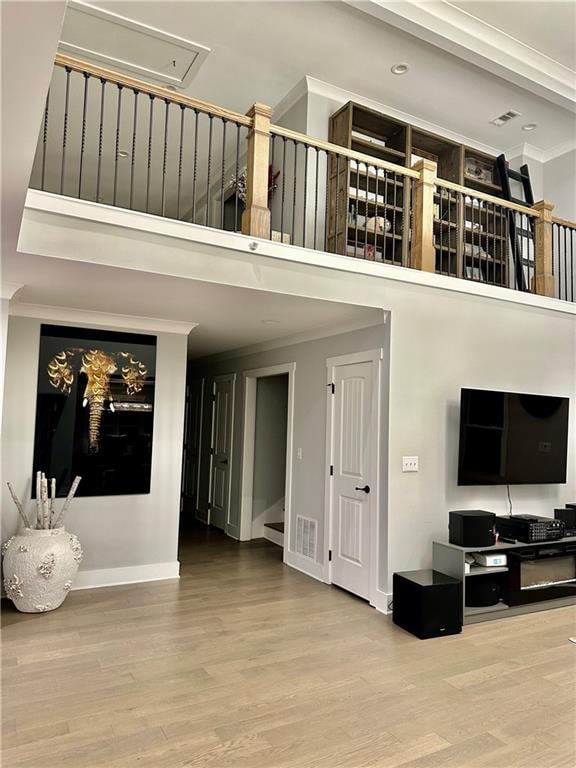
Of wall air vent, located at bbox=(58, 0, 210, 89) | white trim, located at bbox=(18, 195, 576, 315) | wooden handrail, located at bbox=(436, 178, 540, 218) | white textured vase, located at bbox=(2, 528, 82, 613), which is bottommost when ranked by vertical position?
white textured vase, located at bbox=(2, 528, 82, 613)

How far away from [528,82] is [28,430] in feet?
18.8

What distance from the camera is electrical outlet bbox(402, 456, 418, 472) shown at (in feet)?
14.6

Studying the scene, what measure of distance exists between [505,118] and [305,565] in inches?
220

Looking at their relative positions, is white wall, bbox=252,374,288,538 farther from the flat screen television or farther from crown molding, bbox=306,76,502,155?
crown molding, bbox=306,76,502,155

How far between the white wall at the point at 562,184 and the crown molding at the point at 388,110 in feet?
2.46

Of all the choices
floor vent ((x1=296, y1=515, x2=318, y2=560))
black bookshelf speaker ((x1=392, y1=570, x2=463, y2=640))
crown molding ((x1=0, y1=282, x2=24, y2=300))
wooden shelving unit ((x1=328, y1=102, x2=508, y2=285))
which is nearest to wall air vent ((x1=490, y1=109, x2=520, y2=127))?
wooden shelving unit ((x1=328, y1=102, x2=508, y2=285))

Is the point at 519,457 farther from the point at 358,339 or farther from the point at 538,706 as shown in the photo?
the point at 538,706

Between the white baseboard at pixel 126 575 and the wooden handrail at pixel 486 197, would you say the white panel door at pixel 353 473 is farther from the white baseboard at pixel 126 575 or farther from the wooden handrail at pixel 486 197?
the wooden handrail at pixel 486 197

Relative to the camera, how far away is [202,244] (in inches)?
141

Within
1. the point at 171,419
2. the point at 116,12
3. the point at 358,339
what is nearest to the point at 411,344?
the point at 358,339

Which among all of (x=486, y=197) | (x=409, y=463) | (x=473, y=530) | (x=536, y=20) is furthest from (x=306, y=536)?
(x=536, y=20)

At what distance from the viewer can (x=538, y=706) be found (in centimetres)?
288

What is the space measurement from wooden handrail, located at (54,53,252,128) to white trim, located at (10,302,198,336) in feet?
6.25

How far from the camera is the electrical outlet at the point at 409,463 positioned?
4449mm
